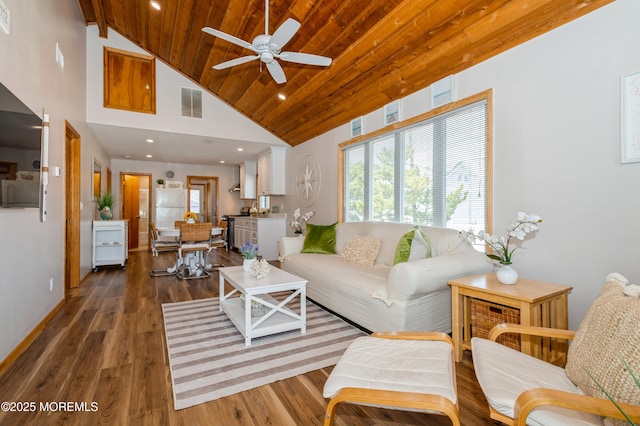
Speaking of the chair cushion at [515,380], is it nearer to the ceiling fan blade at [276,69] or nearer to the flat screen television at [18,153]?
the ceiling fan blade at [276,69]

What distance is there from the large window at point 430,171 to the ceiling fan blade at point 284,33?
172 cm

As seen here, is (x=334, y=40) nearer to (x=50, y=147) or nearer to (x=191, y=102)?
(x=50, y=147)

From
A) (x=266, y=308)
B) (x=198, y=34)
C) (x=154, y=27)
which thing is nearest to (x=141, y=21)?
(x=154, y=27)

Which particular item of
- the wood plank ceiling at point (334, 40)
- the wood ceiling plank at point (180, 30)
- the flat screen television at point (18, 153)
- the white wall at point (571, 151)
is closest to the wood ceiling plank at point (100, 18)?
the wood plank ceiling at point (334, 40)

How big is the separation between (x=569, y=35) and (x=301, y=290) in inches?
110

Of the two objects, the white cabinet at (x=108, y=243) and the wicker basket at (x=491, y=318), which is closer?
the wicker basket at (x=491, y=318)

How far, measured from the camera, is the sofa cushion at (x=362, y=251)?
3473 millimetres

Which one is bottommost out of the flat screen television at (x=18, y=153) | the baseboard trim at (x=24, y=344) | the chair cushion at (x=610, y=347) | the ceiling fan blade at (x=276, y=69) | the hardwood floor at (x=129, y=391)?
the hardwood floor at (x=129, y=391)

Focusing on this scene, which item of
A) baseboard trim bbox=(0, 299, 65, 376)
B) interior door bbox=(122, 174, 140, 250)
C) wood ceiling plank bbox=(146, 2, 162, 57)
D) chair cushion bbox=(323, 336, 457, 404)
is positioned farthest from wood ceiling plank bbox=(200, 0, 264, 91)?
interior door bbox=(122, 174, 140, 250)

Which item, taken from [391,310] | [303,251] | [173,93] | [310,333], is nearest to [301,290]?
[310,333]

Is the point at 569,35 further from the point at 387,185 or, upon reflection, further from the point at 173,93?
the point at 173,93

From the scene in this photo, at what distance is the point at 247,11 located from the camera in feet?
11.4

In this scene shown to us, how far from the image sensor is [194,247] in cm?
489

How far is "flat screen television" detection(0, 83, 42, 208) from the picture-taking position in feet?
6.44
